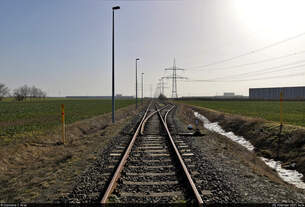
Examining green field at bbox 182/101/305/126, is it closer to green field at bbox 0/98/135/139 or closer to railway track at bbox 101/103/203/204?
railway track at bbox 101/103/203/204

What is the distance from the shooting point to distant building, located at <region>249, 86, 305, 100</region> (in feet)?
411

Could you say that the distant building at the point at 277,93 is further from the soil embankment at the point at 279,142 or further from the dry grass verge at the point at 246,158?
the dry grass verge at the point at 246,158

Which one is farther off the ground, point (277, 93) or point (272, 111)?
point (277, 93)

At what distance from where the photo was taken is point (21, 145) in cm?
1012

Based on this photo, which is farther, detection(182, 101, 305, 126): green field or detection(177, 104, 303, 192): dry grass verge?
detection(182, 101, 305, 126): green field

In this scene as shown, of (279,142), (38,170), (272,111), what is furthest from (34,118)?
(272,111)

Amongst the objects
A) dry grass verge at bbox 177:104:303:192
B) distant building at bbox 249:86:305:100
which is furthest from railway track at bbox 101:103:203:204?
distant building at bbox 249:86:305:100

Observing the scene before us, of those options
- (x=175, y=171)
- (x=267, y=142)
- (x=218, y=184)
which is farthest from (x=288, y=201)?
(x=267, y=142)

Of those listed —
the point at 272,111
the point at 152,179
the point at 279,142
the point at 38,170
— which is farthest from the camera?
the point at 272,111

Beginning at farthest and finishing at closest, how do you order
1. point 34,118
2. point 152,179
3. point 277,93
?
point 277,93
point 34,118
point 152,179

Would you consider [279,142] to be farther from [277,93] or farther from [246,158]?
[277,93]

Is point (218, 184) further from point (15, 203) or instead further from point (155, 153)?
point (15, 203)

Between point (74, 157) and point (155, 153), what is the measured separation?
3166 millimetres

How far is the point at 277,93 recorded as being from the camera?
13412cm
